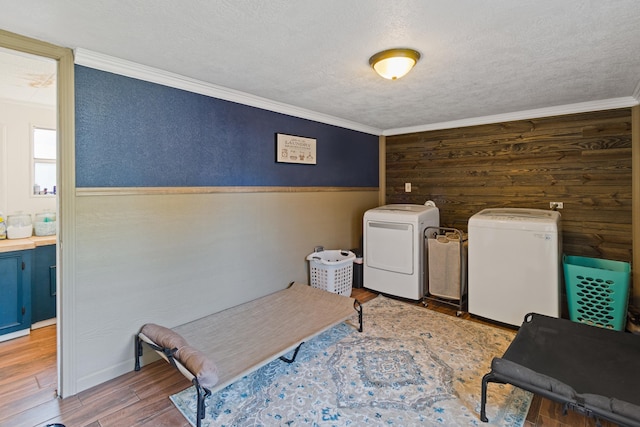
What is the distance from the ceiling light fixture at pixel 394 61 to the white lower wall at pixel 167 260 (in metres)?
1.65

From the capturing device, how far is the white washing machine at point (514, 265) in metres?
2.77

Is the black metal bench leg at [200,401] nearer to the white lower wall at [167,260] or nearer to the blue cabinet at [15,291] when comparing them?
the white lower wall at [167,260]

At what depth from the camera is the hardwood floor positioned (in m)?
1.80

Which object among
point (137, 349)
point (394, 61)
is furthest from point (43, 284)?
point (394, 61)

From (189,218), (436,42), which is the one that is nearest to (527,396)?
(436,42)

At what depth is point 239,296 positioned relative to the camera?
3.00 m

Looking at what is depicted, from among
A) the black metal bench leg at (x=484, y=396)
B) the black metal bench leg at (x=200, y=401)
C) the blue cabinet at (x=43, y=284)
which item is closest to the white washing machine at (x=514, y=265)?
the black metal bench leg at (x=484, y=396)

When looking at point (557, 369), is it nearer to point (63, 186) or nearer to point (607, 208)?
point (607, 208)

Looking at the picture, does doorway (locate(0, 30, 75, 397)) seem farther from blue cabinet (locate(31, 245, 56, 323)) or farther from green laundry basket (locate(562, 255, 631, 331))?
green laundry basket (locate(562, 255, 631, 331))

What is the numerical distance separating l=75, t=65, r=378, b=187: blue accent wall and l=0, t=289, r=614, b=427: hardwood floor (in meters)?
1.36

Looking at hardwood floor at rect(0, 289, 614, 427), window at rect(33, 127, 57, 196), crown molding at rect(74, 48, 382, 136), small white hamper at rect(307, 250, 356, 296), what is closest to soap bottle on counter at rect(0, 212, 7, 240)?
window at rect(33, 127, 57, 196)

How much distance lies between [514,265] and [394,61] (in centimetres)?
215

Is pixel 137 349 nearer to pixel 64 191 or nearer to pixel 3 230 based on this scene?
pixel 64 191

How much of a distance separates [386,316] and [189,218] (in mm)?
2112
